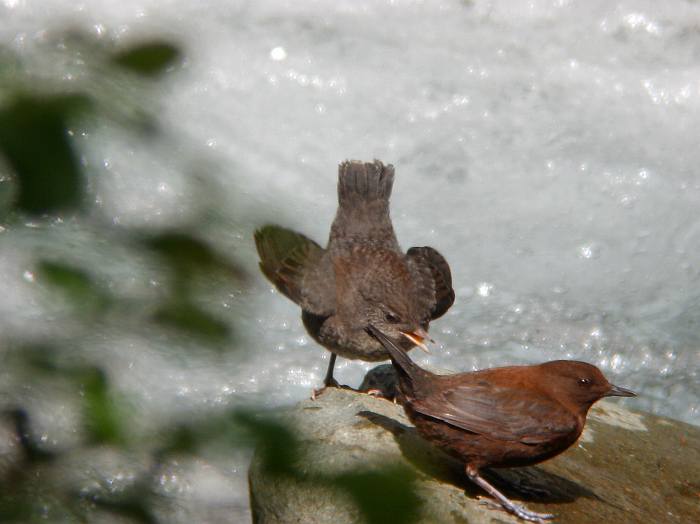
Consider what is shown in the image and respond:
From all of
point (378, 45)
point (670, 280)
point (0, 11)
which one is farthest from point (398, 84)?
point (0, 11)

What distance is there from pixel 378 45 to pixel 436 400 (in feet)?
19.8

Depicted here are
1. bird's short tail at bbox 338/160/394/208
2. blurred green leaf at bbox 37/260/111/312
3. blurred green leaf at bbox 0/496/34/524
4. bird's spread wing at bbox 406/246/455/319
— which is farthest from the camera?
bird's short tail at bbox 338/160/394/208

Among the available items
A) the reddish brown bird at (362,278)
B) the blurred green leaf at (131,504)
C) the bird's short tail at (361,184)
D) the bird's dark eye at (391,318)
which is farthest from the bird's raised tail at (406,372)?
the blurred green leaf at (131,504)

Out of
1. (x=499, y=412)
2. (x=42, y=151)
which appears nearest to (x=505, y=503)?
(x=499, y=412)

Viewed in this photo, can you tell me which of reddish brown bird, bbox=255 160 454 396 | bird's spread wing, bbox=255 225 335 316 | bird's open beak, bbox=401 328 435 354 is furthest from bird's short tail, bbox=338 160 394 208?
bird's open beak, bbox=401 328 435 354

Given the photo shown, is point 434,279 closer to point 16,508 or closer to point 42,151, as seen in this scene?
point 16,508

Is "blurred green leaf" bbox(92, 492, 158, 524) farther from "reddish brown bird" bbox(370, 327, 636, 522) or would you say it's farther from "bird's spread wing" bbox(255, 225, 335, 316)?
"bird's spread wing" bbox(255, 225, 335, 316)

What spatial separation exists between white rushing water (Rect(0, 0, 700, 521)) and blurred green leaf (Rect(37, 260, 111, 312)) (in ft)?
17.7

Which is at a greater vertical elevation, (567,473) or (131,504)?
(131,504)

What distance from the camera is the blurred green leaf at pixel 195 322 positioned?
1.38 meters

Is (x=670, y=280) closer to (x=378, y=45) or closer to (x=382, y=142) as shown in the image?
(x=382, y=142)

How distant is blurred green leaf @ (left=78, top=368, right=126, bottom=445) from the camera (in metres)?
1.36

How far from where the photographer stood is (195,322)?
4.53 ft

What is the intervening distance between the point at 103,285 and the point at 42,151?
207mm
